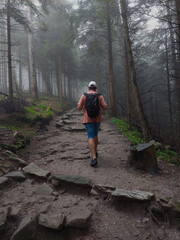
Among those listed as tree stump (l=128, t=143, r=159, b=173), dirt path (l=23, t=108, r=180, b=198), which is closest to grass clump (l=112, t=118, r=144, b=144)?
dirt path (l=23, t=108, r=180, b=198)

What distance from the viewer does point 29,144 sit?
6324 millimetres

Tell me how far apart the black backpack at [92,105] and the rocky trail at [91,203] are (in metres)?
1.56

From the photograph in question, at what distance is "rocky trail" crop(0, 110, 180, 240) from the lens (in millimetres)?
2212

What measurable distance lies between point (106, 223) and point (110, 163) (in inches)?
92.6

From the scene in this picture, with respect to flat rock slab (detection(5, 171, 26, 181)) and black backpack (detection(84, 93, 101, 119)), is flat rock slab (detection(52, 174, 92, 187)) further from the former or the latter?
black backpack (detection(84, 93, 101, 119))

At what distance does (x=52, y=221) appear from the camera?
228cm

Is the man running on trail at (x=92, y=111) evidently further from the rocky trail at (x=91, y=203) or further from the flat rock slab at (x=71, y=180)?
the flat rock slab at (x=71, y=180)

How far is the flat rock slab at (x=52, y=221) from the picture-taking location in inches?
87.2

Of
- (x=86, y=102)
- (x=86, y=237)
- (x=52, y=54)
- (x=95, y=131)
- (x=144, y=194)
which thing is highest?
(x=52, y=54)

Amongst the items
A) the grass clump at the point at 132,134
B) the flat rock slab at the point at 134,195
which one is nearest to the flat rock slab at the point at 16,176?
the flat rock slab at the point at 134,195

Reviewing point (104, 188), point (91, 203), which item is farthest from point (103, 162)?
point (91, 203)

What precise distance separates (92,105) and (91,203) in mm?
2414

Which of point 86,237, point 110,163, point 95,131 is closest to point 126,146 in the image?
point 110,163

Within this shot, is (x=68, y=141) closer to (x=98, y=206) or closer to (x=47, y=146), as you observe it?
(x=47, y=146)
